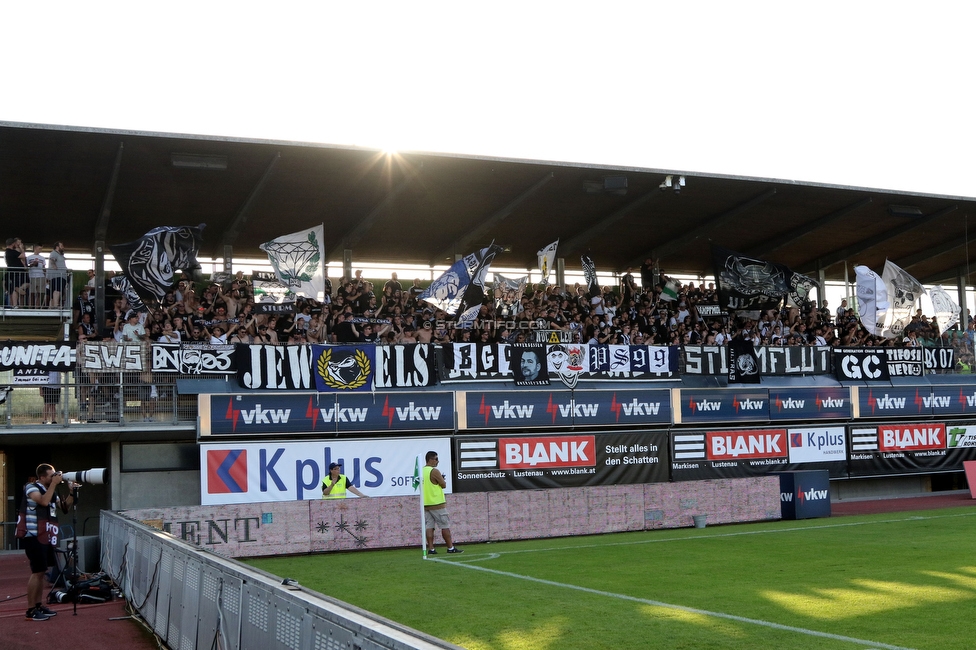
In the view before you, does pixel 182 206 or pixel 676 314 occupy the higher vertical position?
pixel 182 206

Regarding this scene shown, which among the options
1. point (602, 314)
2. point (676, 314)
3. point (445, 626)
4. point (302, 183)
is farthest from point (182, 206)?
point (445, 626)

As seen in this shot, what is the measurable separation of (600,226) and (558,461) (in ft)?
33.7

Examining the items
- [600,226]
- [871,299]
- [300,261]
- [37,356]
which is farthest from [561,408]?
[37,356]

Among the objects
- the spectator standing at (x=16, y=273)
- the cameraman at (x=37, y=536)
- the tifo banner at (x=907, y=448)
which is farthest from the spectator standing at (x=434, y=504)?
the tifo banner at (x=907, y=448)

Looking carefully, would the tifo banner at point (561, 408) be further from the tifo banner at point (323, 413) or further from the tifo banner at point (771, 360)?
the tifo banner at point (771, 360)

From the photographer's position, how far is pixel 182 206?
2903cm

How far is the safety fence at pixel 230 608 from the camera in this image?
518 cm

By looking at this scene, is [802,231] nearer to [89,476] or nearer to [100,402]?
[100,402]

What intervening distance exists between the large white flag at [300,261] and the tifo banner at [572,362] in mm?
3872

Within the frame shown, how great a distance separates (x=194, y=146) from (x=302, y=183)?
3955 mm

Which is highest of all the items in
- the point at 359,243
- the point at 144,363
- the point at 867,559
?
the point at 359,243

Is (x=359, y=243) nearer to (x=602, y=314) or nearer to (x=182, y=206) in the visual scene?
(x=182, y=206)

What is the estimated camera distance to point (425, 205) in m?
30.5

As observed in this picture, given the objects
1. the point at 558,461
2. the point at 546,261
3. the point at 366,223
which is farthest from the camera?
the point at 366,223
